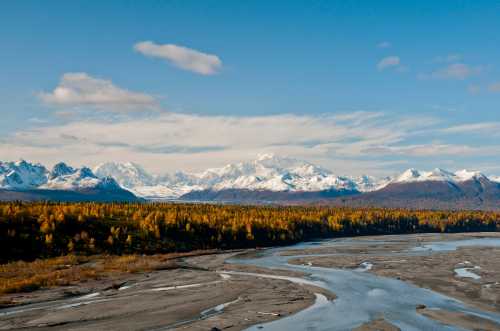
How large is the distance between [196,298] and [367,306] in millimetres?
15150

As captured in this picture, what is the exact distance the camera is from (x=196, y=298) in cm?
4788

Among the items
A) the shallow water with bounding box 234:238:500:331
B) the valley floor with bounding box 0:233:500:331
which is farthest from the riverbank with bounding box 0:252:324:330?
the shallow water with bounding box 234:238:500:331

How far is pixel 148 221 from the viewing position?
4916 inches

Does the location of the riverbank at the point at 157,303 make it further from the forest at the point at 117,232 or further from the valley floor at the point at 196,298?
the forest at the point at 117,232

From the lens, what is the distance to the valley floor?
3641 cm

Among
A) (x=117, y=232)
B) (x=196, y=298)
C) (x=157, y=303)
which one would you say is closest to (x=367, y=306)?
(x=196, y=298)

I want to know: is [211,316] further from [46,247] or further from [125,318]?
[46,247]

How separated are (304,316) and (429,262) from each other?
56015mm

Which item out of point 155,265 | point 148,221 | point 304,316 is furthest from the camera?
point 148,221

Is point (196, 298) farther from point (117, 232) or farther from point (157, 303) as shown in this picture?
point (117, 232)

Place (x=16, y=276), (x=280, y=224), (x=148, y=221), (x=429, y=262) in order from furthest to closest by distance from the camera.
Answer: (x=280, y=224)
(x=148, y=221)
(x=429, y=262)
(x=16, y=276)

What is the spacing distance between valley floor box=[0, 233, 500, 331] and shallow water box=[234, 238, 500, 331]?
4.23ft

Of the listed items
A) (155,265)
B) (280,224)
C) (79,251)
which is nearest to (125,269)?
(155,265)

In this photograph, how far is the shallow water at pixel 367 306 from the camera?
3706 cm
